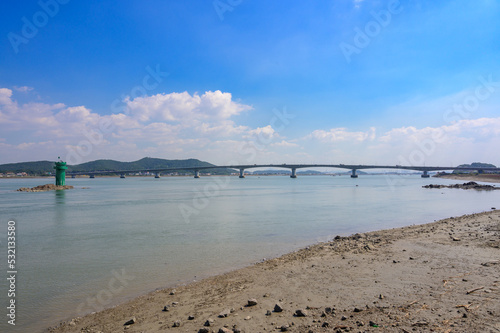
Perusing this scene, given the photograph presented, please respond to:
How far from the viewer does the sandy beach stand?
5641mm

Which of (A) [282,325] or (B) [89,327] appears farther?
(B) [89,327]

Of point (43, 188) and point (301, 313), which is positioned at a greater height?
point (301, 313)

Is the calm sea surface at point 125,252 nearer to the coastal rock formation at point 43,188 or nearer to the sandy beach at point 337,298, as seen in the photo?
the sandy beach at point 337,298

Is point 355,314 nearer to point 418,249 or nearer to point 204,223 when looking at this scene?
point 418,249

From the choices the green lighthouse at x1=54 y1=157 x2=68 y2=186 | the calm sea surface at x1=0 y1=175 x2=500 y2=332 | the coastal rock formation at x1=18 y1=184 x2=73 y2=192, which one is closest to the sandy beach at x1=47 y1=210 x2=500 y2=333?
the calm sea surface at x1=0 y1=175 x2=500 y2=332

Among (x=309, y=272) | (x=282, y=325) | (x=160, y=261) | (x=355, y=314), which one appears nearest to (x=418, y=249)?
(x=309, y=272)

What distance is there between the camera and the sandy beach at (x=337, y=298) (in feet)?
18.5

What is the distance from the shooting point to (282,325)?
18.6 feet

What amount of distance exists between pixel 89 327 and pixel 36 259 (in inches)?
358

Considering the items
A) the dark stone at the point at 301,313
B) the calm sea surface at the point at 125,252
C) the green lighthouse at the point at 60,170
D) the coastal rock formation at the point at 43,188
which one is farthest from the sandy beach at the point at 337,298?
the coastal rock formation at the point at 43,188

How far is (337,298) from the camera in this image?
7.02 metres

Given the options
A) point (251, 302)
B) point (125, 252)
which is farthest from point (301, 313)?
point (125, 252)

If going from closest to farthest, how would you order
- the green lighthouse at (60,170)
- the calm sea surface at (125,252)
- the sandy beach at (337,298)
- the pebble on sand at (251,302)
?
the sandy beach at (337,298) → the pebble on sand at (251,302) → the calm sea surface at (125,252) → the green lighthouse at (60,170)

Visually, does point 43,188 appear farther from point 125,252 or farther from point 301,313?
point 301,313
